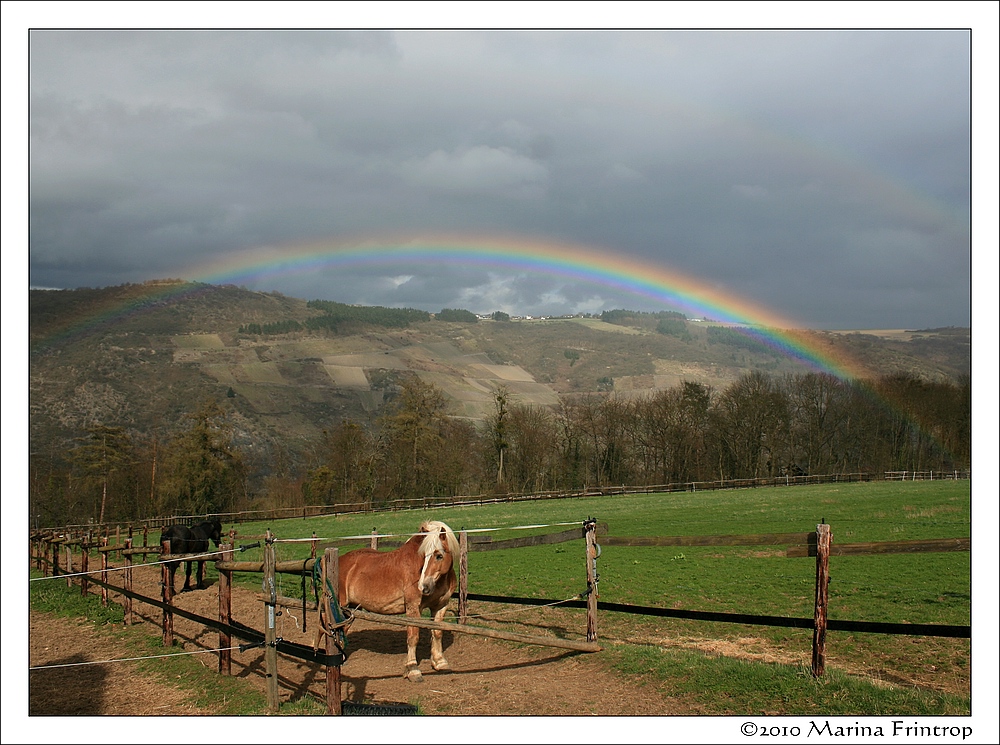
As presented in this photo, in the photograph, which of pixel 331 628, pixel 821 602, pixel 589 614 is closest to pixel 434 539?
pixel 331 628

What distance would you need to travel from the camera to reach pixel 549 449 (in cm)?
7750

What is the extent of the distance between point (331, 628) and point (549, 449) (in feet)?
231

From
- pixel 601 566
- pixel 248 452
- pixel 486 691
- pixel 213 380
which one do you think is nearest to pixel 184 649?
pixel 486 691

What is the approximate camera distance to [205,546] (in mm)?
22719

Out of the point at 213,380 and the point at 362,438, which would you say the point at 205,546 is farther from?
the point at 213,380

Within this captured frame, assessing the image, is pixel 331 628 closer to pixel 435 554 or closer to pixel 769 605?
pixel 435 554

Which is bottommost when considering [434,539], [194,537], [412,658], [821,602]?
[194,537]

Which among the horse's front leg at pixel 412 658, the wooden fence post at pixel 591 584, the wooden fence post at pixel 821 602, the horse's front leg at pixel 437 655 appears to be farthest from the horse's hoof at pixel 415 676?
the wooden fence post at pixel 821 602

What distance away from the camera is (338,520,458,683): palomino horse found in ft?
30.6

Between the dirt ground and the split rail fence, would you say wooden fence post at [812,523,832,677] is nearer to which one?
the split rail fence

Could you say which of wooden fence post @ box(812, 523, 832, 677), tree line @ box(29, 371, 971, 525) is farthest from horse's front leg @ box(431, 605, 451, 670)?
tree line @ box(29, 371, 971, 525)

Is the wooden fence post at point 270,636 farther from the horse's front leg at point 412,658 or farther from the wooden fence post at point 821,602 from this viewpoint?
the wooden fence post at point 821,602

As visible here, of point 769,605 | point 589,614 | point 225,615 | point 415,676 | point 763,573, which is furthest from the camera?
point 763,573

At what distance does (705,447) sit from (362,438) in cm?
3592
